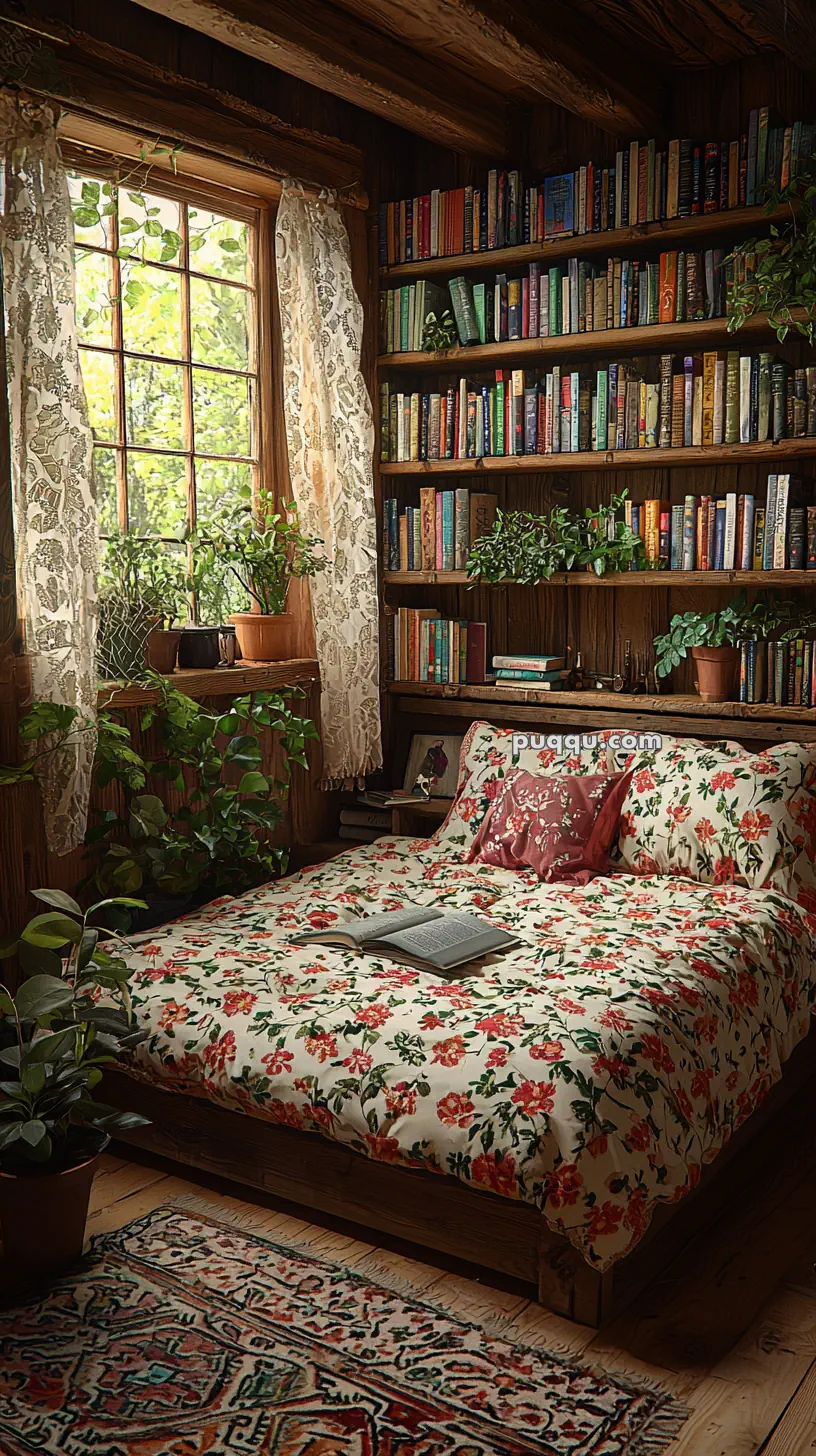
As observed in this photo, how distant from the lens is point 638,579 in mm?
3781

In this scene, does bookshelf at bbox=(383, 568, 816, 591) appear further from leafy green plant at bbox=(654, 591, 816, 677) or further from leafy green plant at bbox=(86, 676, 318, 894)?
leafy green plant at bbox=(86, 676, 318, 894)

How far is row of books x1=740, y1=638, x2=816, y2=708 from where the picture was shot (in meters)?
3.55

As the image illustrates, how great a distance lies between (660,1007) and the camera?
8.36ft

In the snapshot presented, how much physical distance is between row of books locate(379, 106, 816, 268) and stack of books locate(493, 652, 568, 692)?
4.30 feet

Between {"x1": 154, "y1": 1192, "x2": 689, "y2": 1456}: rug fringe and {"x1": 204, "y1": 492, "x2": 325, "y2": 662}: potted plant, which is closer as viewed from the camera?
{"x1": 154, "y1": 1192, "x2": 689, "y2": 1456}: rug fringe

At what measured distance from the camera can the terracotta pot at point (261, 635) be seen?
3885 mm

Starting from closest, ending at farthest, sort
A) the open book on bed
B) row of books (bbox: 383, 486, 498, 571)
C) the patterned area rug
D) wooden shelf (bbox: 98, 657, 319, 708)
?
1. the patterned area rug
2. the open book on bed
3. wooden shelf (bbox: 98, 657, 319, 708)
4. row of books (bbox: 383, 486, 498, 571)

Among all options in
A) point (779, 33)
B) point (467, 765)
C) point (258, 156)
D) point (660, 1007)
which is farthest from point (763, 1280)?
point (258, 156)

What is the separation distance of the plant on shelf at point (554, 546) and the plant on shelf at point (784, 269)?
0.67m

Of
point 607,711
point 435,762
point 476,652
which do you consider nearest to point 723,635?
point 607,711

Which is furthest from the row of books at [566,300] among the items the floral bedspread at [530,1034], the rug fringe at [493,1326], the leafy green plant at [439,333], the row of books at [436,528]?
the rug fringe at [493,1326]

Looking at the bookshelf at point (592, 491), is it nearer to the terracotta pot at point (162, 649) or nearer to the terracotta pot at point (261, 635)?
the terracotta pot at point (261, 635)

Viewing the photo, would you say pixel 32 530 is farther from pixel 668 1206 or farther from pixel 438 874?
pixel 668 1206

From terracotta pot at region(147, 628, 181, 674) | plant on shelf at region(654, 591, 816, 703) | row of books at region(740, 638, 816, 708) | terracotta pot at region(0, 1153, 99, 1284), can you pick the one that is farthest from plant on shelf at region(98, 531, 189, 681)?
row of books at region(740, 638, 816, 708)
